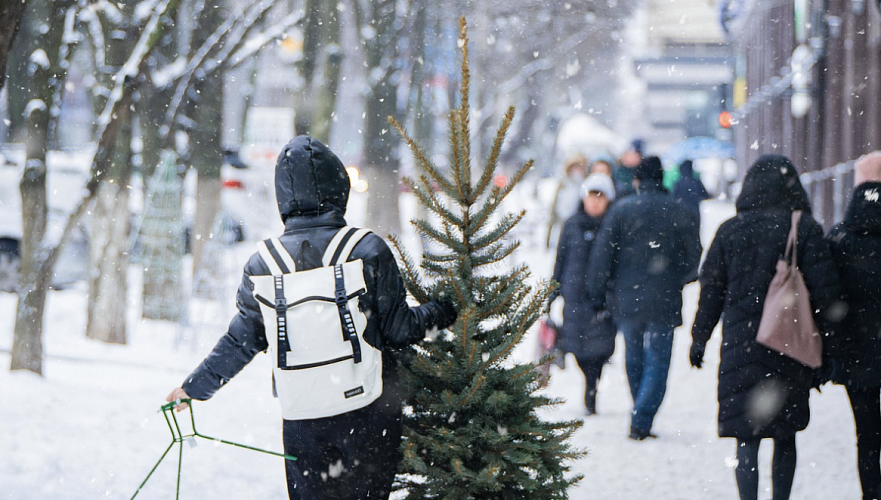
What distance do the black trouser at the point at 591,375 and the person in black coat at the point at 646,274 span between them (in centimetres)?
49

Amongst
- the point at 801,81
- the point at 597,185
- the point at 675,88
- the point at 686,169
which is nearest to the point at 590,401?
the point at 597,185

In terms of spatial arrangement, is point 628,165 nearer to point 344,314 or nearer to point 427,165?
point 427,165

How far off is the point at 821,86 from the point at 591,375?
12.9 meters

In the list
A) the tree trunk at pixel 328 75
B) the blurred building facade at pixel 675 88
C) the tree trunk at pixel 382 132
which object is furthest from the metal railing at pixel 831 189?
the blurred building facade at pixel 675 88

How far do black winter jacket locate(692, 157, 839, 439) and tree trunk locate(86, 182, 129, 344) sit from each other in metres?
7.19

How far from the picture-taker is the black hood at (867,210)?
5148 millimetres

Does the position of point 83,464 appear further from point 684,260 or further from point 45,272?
point 684,260

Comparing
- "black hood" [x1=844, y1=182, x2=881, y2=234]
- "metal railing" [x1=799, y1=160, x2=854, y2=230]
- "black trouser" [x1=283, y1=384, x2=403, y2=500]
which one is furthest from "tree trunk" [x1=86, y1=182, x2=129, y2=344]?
"metal railing" [x1=799, y1=160, x2=854, y2=230]

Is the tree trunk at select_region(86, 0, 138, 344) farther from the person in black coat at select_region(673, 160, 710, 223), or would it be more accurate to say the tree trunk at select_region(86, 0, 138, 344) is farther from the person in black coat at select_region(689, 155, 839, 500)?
the person in black coat at select_region(689, 155, 839, 500)

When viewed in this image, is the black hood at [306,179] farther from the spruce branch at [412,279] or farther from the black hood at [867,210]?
the black hood at [867,210]

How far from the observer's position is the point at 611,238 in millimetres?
7195

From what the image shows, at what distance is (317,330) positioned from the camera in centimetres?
353

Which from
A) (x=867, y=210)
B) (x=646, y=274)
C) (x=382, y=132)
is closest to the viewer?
(x=867, y=210)

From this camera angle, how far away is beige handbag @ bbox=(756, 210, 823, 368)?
190 inches
